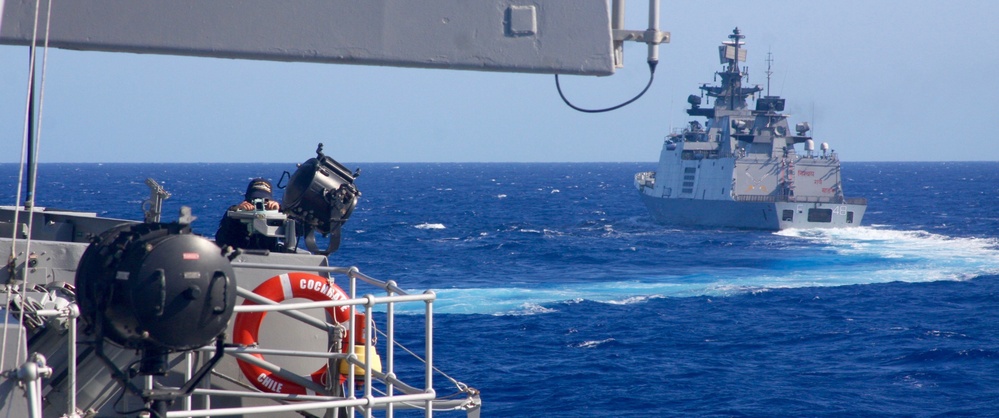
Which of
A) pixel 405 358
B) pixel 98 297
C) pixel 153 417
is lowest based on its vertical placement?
pixel 405 358

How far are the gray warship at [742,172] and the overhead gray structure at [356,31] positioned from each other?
48.2 metres

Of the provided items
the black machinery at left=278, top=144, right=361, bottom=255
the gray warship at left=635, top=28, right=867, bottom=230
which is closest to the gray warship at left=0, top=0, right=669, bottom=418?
the black machinery at left=278, top=144, right=361, bottom=255

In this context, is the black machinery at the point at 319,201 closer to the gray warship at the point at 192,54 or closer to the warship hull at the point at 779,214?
the gray warship at the point at 192,54

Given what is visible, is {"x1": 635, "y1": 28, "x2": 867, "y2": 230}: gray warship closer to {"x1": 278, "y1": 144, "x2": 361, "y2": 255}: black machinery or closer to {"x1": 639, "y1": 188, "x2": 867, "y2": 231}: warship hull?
{"x1": 639, "y1": 188, "x2": 867, "y2": 231}: warship hull

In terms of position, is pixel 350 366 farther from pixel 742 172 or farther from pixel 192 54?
pixel 742 172

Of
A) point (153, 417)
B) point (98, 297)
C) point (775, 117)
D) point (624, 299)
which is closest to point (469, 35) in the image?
point (98, 297)

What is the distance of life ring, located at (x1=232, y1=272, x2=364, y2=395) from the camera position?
556cm

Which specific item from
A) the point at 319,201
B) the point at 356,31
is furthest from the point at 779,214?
the point at 356,31

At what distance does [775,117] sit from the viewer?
5634 centimetres

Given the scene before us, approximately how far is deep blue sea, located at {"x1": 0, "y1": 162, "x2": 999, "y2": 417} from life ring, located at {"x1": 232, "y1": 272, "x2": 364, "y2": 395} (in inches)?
382

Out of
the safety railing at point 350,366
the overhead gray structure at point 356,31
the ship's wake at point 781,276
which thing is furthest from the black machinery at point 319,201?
the ship's wake at point 781,276

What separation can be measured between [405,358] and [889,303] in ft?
50.3

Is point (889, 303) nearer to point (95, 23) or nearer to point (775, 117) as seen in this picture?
point (95, 23)

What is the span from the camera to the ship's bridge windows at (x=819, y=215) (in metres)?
50.2
